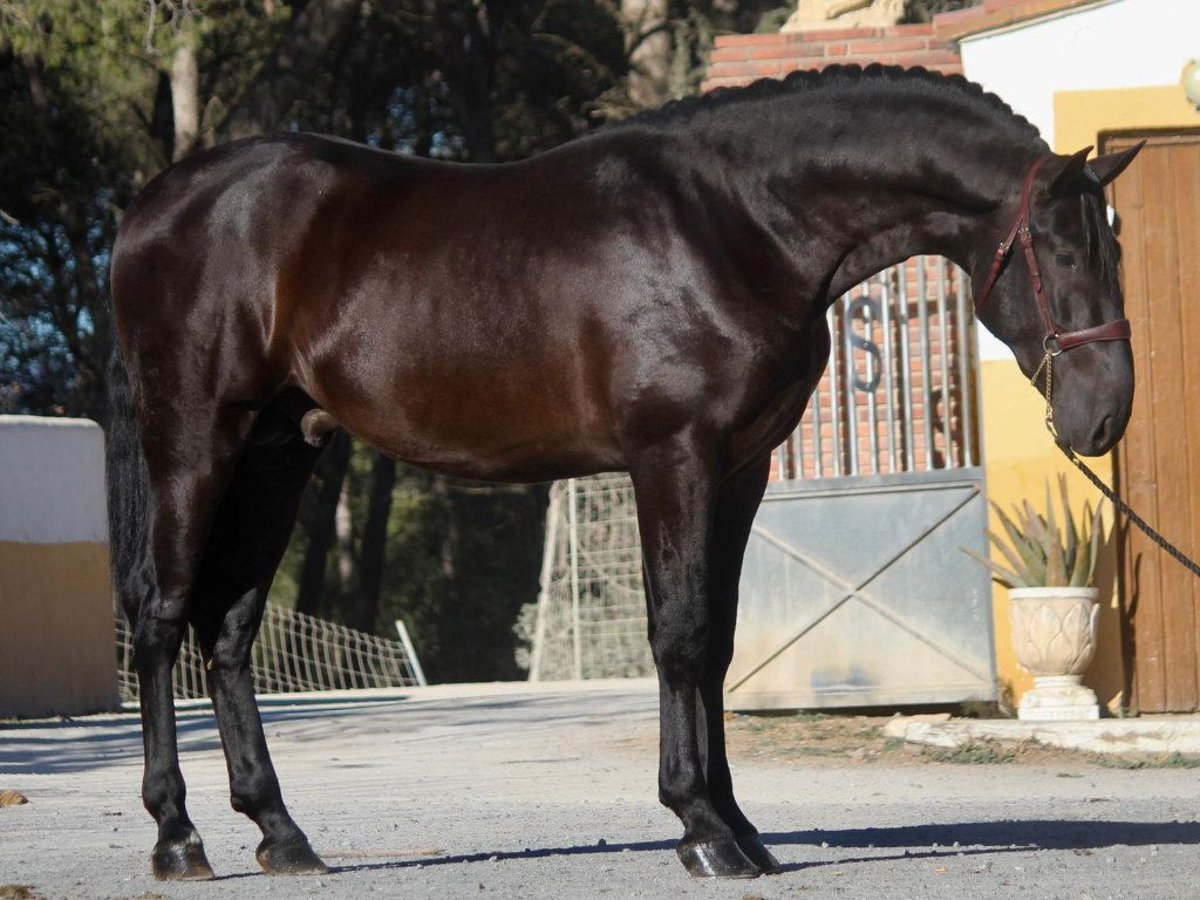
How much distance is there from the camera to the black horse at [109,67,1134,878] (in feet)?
16.7

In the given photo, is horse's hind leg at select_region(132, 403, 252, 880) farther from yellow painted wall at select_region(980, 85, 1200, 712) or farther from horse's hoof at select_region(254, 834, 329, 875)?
yellow painted wall at select_region(980, 85, 1200, 712)

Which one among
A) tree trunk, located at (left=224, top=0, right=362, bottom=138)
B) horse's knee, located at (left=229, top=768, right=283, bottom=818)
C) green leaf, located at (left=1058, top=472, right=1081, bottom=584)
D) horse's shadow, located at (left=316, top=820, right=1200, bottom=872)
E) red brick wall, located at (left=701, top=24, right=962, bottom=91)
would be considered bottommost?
horse's shadow, located at (left=316, top=820, right=1200, bottom=872)

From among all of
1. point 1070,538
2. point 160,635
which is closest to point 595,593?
point 1070,538

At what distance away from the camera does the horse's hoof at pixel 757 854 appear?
520 centimetres

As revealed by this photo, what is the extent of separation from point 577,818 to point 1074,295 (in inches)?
112

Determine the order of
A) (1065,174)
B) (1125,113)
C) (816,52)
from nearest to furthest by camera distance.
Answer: (1065,174)
(1125,113)
(816,52)

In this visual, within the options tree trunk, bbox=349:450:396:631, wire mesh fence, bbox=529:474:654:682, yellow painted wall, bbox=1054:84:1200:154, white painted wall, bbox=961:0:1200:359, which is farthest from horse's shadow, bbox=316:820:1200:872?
tree trunk, bbox=349:450:396:631

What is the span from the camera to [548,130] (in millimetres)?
27594

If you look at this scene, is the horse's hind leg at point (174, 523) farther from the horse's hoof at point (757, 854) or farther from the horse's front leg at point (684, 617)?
the horse's hoof at point (757, 854)

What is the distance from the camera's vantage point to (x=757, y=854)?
5230 mm

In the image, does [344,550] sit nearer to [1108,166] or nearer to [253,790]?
[253,790]

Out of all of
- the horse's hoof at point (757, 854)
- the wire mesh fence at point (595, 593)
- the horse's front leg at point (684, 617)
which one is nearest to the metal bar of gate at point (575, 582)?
the wire mesh fence at point (595, 593)

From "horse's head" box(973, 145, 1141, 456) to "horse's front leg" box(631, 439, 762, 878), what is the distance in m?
0.93

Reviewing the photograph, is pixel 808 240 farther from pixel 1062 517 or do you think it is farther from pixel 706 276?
pixel 1062 517
